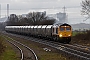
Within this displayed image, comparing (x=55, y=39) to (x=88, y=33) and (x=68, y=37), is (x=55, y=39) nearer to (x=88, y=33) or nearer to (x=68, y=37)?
(x=68, y=37)

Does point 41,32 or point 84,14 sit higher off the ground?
point 84,14

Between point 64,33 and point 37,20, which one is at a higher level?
point 64,33

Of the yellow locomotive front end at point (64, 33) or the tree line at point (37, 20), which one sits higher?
the yellow locomotive front end at point (64, 33)

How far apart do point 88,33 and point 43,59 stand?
2807 cm

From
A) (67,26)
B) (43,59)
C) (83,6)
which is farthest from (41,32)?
(43,59)

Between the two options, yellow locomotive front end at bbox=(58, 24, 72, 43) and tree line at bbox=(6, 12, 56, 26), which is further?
tree line at bbox=(6, 12, 56, 26)

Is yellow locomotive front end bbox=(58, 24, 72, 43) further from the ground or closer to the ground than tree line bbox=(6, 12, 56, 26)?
further from the ground

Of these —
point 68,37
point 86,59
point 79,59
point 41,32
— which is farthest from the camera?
point 41,32

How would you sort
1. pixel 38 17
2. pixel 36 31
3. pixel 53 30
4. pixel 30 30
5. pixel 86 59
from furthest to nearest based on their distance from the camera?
pixel 38 17 < pixel 30 30 < pixel 36 31 < pixel 53 30 < pixel 86 59

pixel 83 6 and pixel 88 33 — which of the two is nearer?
pixel 88 33

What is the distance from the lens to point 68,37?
135 feet

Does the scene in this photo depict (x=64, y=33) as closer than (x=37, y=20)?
Yes

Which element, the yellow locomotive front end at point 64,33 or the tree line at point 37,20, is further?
the tree line at point 37,20

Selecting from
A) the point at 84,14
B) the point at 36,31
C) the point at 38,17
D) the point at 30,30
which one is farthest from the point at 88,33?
the point at 38,17
